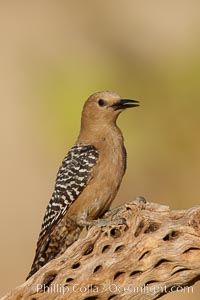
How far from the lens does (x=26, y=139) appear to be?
16.7m

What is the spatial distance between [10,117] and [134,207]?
35.5 ft

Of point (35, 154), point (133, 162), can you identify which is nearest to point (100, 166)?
point (133, 162)

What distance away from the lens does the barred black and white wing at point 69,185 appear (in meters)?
8.85

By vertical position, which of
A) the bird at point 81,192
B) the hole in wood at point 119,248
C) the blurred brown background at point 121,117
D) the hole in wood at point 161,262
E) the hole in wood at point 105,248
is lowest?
the hole in wood at point 161,262

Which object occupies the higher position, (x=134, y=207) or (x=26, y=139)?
(x=26, y=139)

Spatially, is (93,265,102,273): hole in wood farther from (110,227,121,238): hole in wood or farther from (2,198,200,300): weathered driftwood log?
(110,227,121,238): hole in wood

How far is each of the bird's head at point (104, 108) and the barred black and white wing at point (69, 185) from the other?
0.35 meters

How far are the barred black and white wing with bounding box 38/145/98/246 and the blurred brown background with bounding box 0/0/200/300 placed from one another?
2593mm

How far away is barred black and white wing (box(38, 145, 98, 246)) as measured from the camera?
8.85 meters

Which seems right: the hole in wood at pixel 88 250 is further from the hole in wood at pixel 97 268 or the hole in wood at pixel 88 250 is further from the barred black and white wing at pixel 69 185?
the barred black and white wing at pixel 69 185

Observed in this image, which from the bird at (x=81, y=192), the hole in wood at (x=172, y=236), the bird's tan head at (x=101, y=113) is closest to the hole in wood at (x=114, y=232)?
the hole in wood at (x=172, y=236)

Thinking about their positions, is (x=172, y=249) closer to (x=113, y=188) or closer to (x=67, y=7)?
(x=113, y=188)

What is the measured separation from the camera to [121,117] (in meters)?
11.9

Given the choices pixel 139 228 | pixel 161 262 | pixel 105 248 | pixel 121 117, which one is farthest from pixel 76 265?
pixel 121 117
